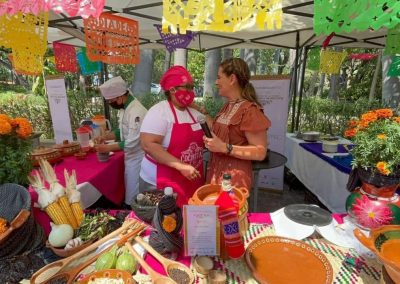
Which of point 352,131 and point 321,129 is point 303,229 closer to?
point 352,131

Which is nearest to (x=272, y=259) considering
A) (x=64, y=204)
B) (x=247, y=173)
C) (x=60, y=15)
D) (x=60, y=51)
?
(x=247, y=173)

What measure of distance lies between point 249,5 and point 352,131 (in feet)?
2.68

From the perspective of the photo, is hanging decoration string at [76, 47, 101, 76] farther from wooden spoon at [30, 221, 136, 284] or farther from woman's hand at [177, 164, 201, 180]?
wooden spoon at [30, 221, 136, 284]

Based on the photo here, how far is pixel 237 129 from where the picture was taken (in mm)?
1693

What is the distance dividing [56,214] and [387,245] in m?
1.38

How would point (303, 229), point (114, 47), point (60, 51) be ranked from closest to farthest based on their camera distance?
1. point (303, 229)
2. point (114, 47)
3. point (60, 51)

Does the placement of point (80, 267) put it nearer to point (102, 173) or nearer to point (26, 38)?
point (102, 173)

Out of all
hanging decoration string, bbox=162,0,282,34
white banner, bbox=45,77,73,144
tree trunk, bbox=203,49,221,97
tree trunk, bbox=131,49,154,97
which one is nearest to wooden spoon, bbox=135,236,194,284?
hanging decoration string, bbox=162,0,282,34

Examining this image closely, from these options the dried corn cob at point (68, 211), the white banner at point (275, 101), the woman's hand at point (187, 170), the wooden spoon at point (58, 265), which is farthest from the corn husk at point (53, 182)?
the white banner at point (275, 101)

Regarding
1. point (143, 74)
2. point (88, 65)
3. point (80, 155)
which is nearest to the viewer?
point (80, 155)

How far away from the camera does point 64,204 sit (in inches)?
52.2

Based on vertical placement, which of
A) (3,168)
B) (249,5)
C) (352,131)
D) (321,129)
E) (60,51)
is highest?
(60,51)

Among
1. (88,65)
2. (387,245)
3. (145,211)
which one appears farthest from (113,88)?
(88,65)

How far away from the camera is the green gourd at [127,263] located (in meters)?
1.02
